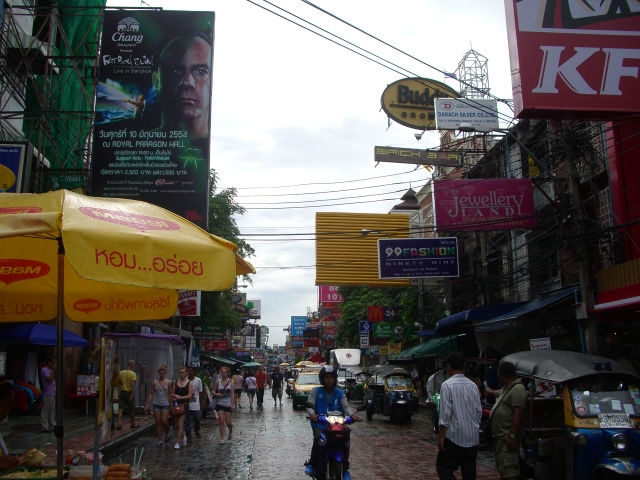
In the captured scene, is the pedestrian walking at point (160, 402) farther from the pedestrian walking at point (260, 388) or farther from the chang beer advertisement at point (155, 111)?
the pedestrian walking at point (260, 388)

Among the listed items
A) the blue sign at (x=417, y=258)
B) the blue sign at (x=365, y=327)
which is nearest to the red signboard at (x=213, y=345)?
the blue sign at (x=365, y=327)

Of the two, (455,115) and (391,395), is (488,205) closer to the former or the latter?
(455,115)

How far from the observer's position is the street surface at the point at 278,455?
33.7ft

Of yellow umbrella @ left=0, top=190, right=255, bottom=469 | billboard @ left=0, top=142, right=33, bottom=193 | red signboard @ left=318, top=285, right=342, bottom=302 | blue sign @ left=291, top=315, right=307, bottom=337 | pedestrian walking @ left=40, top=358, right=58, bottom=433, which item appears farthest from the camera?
blue sign @ left=291, top=315, right=307, bottom=337

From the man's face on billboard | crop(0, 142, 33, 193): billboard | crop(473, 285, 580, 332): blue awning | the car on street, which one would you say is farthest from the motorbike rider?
the car on street

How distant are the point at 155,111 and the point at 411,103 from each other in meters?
10.8

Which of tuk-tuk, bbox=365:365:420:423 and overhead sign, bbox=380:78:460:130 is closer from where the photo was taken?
tuk-tuk, bbox=365:365:420:423

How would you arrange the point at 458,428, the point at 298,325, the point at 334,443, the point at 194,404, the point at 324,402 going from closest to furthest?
the point at 458,428 → the point at 334,443 → the point at 324,402 → the point at 194,404 → the point at 298,325

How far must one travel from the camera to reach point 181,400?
13.5 meters

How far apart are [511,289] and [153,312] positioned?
61.1ft

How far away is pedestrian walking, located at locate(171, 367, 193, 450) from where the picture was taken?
13.3m

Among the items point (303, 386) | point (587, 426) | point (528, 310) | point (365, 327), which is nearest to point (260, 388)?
point (303, 386)

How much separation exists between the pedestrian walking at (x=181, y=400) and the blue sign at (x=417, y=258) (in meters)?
8.88

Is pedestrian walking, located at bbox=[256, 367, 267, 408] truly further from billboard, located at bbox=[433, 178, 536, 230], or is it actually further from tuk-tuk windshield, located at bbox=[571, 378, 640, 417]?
tuk-tuk windshield, located at bbox=[571, 378, 640, 417]
